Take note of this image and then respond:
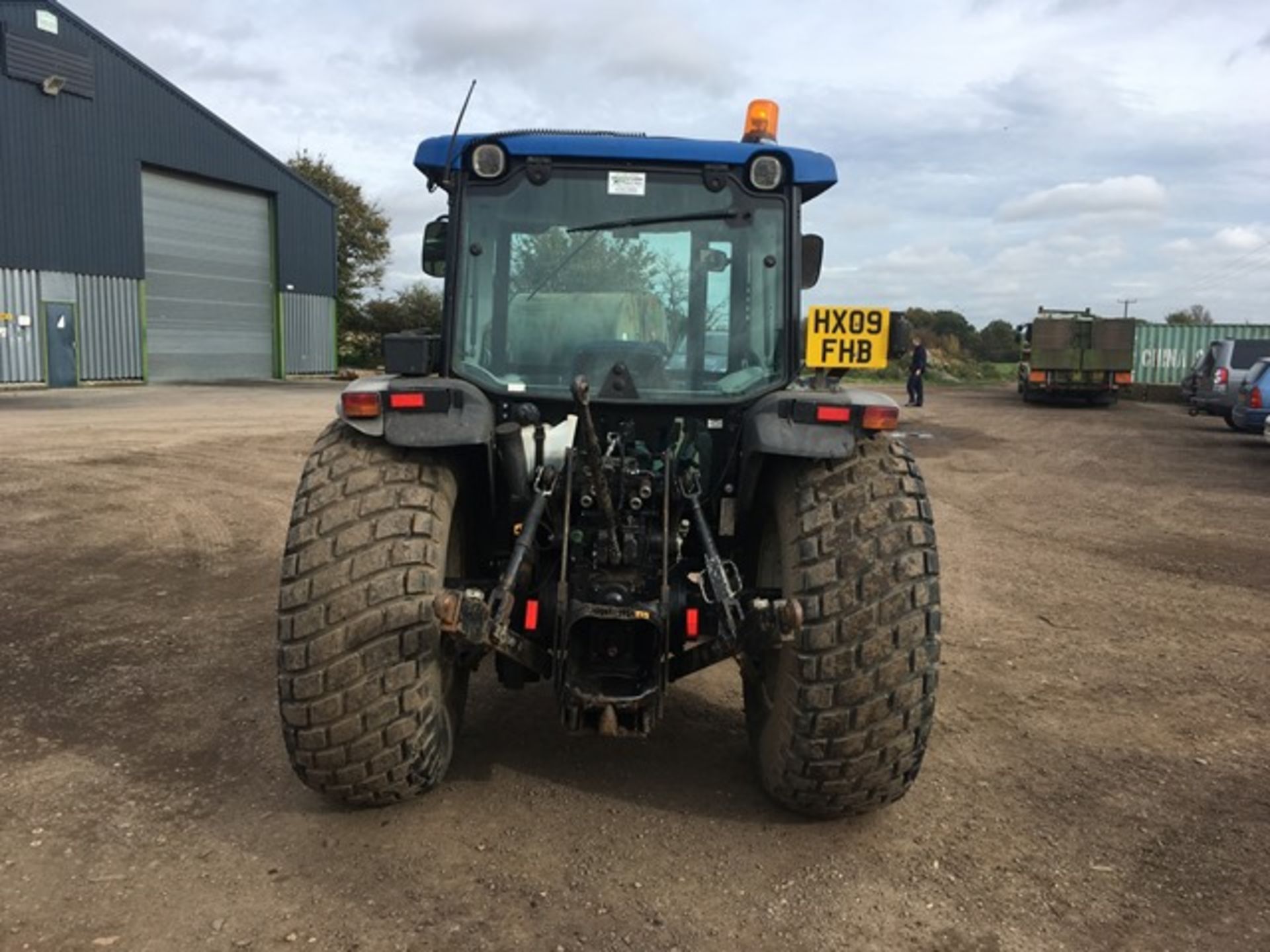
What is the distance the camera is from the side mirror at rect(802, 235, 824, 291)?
433 centimetres

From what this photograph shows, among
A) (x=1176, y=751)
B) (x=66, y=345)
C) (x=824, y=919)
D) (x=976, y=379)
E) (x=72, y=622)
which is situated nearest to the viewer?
(x=824, y=919)

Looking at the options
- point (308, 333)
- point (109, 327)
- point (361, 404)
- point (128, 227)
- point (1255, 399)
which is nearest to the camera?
point (361, 404)

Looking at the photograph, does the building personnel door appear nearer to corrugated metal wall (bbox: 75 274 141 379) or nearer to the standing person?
corrugated metal wall (bbox: 75 274 141 379)

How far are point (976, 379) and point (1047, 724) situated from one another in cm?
4043

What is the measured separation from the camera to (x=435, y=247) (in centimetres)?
440

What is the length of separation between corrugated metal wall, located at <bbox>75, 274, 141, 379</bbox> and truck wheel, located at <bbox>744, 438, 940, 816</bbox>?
26.8 metres

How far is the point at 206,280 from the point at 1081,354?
80.8 ft

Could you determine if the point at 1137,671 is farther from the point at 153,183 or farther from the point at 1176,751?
the point at 153,183

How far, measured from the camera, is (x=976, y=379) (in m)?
42.8

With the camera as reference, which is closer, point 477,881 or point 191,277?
point 477,881

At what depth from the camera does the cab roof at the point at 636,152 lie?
4000 mm

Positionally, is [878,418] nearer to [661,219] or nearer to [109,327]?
[661,219]

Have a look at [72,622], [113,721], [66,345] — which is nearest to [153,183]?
[66,345]

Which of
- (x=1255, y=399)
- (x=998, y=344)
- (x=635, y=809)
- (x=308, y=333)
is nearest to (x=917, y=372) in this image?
(x=1255, y=399)
